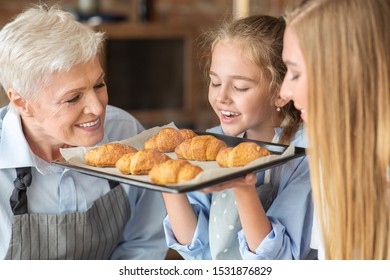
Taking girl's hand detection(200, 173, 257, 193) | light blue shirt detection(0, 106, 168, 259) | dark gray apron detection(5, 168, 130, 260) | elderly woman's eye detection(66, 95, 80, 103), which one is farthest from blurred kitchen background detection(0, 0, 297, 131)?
girl's hand detection(200, 173, 257, 193)

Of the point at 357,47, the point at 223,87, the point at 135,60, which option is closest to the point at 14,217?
the point at 223,87

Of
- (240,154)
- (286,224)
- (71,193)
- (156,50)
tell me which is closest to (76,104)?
(71,193)

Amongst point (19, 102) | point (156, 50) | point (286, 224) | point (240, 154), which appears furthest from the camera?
point (156, 50)

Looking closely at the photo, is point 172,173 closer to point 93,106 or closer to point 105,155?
point 105,155

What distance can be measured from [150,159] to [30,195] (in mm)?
409

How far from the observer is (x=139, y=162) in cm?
110

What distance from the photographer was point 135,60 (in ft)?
12.9

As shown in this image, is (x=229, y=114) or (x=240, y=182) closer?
(x=240, y=182)

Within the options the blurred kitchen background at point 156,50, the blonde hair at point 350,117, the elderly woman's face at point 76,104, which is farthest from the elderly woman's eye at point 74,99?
the blurred kitchen background at point 156,50

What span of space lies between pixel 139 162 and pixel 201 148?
137 mm

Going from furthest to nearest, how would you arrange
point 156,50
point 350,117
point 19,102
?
point 156,50 → point 19,102 → point 350,117

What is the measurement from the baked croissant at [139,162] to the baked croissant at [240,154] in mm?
99

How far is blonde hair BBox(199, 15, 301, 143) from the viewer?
129cm

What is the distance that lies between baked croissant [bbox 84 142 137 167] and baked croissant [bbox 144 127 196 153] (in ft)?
0.26
